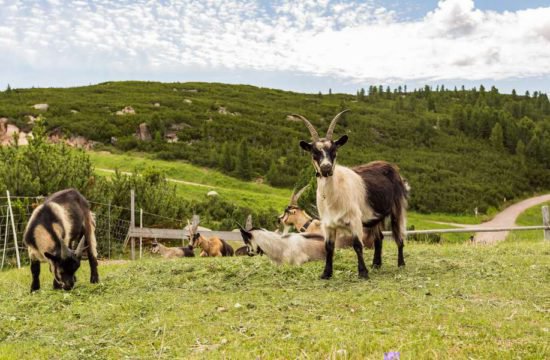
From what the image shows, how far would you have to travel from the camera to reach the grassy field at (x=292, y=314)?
4266 millimetres

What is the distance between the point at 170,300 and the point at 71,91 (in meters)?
96.7

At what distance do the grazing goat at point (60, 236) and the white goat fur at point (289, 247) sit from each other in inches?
147

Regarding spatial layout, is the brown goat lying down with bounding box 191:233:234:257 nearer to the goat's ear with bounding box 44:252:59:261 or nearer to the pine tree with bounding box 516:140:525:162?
the goat's ear with bounding box 44:252:59:261

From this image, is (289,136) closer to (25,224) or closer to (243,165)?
(243,165)

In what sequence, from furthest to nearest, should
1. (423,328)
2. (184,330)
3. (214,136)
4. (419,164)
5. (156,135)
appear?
(419,164) → (214,136) → (156,135) → (184,330) → (423,328)

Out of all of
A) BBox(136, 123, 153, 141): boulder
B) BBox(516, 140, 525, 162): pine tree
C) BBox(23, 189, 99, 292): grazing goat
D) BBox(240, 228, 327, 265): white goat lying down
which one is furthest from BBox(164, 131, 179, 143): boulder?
BBox(516, 140, 525, 162): pine tree

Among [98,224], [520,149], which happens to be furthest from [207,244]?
[520,149]

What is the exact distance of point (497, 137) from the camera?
316 ft

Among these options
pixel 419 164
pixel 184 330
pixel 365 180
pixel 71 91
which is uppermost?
pixel 71 91

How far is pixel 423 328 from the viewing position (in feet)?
15.2

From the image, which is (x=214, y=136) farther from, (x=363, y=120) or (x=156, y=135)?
(x=363, y=120)

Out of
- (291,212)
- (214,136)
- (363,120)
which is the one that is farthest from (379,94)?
(291,212)

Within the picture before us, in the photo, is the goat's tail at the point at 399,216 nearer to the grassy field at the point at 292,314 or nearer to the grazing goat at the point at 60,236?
the grassy field at the point at 292,314

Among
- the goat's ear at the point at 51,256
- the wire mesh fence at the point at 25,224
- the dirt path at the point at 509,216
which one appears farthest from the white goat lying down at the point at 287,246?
the dirt path at the point at 509,216
